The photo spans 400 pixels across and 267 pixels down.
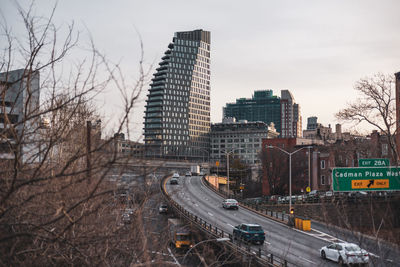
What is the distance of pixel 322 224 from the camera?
41.1 metres

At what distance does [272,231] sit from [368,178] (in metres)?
17.5

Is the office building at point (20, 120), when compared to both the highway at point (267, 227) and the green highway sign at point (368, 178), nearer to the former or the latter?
the highway at point (267, 227)

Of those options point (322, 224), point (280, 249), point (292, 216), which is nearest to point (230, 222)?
point (292, 216)

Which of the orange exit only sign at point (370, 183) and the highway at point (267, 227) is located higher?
the orange exit only sign at point (370, 183)

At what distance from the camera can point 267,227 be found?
1502 inches

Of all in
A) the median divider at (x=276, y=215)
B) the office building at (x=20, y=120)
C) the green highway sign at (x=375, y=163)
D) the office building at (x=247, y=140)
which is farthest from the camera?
the office building at (x=247, y=140)

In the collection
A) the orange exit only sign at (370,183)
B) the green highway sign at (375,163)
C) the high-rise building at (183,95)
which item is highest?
the high-rise building at (183,95)

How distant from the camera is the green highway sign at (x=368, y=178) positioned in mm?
19688

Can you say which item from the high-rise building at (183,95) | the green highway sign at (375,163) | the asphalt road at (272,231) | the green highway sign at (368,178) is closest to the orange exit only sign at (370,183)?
the green highway sign at (368,178)

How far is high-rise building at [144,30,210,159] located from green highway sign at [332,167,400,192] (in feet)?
507

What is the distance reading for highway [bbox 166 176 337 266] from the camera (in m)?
25.3

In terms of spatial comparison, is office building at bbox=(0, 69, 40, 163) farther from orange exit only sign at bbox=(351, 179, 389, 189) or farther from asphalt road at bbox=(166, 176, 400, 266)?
orange exit only sign at bbox=(351, 179, 389, 189)

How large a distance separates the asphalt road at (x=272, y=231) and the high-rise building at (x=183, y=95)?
4602 inches

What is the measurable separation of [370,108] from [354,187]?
1130cm
